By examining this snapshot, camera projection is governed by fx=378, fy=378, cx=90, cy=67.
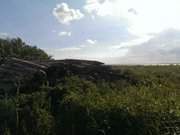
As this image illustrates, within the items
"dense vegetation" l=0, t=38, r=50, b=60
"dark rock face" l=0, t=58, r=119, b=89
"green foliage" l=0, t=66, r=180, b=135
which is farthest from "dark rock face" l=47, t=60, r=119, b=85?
"dense vegetation" l=0, t=38, r=50, b=60

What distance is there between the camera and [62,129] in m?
10.3

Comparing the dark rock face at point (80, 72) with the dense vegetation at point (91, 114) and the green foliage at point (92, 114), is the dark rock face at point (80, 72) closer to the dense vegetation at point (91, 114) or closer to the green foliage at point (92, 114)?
the dense vegetation at point (91, 114)

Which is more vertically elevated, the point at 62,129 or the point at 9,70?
the point at 9,70

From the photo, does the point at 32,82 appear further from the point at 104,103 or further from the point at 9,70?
the point at 104,103

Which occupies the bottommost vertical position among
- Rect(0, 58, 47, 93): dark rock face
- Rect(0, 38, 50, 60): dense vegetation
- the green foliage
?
the green foliage

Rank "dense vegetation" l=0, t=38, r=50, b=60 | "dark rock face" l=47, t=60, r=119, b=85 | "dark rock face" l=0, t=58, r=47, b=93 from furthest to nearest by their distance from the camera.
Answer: "dense vegetation" l=0, t=38, r=50, b=60
"dark rock face" l=0, t=58, r=47, b=93
"dark rock face" l=47, t=60, r=119, b=85

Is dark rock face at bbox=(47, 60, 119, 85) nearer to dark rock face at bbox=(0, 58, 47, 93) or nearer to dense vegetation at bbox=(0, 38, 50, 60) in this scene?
dark rock face at bbox=(0, 58, 47, 93)

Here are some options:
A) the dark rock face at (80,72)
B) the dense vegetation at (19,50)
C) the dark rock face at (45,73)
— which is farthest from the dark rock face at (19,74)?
the dense vegetation at (19,50)

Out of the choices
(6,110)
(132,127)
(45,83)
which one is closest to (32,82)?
(45,83)

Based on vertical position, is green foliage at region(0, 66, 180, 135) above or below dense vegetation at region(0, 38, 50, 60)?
below

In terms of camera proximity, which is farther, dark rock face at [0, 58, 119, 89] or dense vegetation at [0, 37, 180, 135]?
dark rock face at [0, 58, 119, 89]

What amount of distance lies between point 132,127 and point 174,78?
10.8 m

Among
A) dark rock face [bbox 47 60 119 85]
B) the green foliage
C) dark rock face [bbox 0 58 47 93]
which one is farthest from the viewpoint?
dark rock face [bbox 0 58 47 93]

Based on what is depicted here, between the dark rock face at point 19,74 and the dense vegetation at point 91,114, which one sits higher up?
the dark rock face at point 19,74
